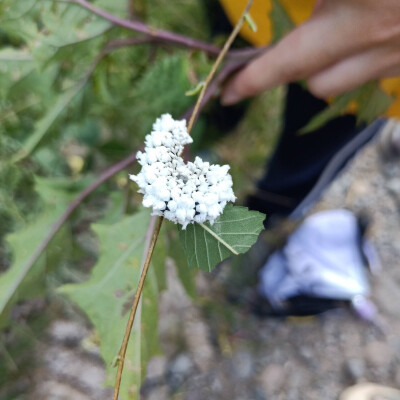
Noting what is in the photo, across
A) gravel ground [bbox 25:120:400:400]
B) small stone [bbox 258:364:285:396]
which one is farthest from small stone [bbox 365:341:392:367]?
small stone [bbox 258:364:285:396]

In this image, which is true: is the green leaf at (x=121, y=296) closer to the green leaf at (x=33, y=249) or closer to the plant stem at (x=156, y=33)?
the green leaf at (x=33, y=249)

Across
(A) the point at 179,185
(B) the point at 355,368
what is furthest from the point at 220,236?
(B) the point at 355,368

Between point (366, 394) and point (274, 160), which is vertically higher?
point (274, 160)

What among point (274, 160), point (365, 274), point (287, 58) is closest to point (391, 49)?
point (287, 58)

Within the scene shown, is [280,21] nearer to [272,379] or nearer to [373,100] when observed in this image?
[373,100]

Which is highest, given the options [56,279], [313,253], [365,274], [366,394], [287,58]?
[287,58]

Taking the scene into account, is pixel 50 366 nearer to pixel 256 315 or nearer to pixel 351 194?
pixel 256 315

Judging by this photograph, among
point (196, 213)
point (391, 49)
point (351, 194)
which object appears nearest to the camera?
point (196, 213)
